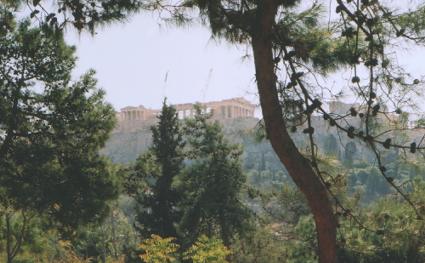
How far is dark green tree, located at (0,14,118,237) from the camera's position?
14906mm

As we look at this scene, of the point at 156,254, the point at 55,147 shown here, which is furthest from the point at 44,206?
the point at 156,254

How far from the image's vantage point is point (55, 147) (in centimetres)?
1534

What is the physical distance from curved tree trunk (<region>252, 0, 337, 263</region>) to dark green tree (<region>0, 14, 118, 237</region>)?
40.0 feet

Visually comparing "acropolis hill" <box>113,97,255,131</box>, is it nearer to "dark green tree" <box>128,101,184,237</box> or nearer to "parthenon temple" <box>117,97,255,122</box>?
"parthenon temple" <box>117,97,255,122</box>

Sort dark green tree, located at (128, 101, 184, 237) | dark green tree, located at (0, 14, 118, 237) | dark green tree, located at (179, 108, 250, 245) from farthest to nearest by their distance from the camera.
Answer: dark green tree, located at (128, 101, 184, 237), dark green tree, located at (179, 108, 250, 245), dark green tree, located at (0, 14, 118, 237)

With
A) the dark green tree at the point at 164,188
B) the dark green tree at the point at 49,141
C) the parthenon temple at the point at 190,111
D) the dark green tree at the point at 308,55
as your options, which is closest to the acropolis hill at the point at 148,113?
the parthenon temple at the point at 190,111

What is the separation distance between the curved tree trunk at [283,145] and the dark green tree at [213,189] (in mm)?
22228

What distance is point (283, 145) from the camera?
10.9ft

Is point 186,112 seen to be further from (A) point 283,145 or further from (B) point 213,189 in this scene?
(A) point 283,145

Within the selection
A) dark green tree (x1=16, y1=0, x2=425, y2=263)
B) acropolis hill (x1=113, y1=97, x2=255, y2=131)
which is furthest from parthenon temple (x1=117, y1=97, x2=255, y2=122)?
dark green tree (x1=16, y1=0, x2=425, y2=263)

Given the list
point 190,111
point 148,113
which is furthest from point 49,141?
point 148,113

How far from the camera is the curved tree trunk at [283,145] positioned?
3287 mm

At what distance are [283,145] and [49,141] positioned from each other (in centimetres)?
1296

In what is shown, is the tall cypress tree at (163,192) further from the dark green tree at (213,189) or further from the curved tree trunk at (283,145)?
the curved tree trunk at (283,145)
